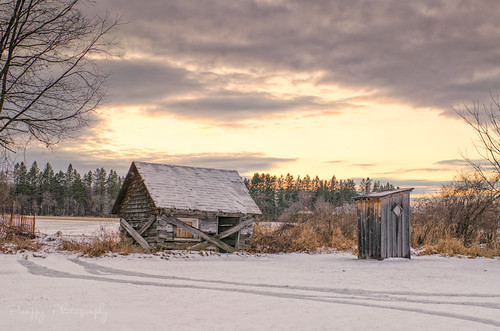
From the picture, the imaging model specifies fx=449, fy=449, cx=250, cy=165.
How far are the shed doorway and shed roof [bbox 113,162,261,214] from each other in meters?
0.99

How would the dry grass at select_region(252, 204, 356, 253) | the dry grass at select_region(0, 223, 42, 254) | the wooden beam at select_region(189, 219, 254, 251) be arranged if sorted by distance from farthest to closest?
1. the dry grass at select_region(252, 204, 356, 253)
2. the wooden beam at select_region(189, 219, 254, 251)
3. the dry grass at select_region(0, 223, 42, 254)

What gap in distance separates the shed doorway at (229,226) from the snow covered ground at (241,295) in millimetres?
5283

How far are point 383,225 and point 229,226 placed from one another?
769 cm

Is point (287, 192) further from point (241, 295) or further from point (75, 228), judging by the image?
point (241, 295)

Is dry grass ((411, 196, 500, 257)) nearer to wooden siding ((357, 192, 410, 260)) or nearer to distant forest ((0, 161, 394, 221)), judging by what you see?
wooden siding ((357, 192, 410, 260))

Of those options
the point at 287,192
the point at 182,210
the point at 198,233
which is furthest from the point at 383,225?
the point at 287,192

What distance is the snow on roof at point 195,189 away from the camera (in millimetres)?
20875

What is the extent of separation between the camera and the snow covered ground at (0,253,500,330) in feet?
23.2

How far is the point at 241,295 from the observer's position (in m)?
9.71

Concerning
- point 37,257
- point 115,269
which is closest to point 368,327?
point 115,269

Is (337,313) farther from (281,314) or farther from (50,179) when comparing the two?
(50,179)

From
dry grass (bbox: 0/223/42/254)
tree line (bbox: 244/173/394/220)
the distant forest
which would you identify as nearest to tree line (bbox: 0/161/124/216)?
the distant forest

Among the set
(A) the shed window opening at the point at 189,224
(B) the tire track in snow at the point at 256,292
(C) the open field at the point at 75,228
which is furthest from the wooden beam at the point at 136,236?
(B) the tire track in snow at the point at 256,292

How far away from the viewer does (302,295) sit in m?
9.95
